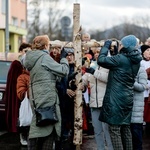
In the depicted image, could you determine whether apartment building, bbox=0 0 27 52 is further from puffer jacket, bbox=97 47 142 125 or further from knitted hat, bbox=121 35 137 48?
puffer jacket, bbox=97 47 142 125

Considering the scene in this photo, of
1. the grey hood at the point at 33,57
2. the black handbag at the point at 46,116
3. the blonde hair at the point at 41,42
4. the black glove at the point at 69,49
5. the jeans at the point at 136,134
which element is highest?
the blonde hair at the point at 41,42

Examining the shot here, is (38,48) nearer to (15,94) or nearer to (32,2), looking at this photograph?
(15,94)

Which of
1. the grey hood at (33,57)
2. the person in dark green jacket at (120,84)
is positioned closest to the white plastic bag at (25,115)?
the grey hood at (33,57)

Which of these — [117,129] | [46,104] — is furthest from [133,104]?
[46,104]

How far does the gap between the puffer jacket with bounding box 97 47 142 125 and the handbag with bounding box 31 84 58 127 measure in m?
0.75

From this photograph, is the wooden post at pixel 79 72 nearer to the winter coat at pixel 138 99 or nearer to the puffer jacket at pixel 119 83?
the puffer jacket at pixel 119 83

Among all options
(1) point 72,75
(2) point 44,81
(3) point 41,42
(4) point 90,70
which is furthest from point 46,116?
→ (4) point 90,70

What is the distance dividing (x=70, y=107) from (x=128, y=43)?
5.57ft

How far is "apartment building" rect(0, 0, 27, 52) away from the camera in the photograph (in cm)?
4002

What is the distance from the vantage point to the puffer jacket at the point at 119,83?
710 centimetres

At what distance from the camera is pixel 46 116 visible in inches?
270

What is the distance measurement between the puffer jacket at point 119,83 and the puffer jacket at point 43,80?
65cm

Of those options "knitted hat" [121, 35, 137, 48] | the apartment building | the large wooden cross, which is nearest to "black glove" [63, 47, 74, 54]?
the large wooden cross

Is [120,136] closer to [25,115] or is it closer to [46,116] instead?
[46,116]
